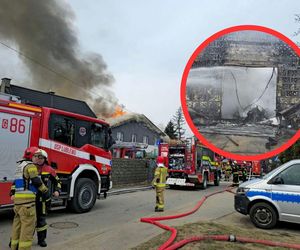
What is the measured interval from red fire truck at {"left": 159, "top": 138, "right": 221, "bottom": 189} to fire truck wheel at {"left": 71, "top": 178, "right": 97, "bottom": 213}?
335 inches

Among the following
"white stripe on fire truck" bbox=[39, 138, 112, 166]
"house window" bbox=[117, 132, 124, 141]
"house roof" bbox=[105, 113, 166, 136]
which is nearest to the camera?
"white stripe on fire truck" bbox=[39, 138, 112, 166]

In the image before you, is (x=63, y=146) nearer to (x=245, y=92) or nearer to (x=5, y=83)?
(x=245, y=92)

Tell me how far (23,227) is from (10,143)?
3.00 metres

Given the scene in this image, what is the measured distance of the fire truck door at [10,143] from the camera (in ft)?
24.1

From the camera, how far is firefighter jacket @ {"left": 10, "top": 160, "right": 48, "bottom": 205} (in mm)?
5109

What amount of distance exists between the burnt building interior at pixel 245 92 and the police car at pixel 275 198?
3.42 metres

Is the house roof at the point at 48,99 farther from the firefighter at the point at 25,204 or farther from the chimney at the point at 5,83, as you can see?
the firefighter at the point at 25,204

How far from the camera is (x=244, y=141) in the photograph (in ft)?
15.6

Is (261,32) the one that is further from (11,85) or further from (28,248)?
(11,85)

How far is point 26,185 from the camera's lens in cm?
525

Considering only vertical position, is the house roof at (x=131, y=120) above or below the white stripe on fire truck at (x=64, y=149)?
above

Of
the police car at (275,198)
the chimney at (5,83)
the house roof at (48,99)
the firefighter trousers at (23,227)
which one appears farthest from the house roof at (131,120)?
the firefighter trousers at (23,227)

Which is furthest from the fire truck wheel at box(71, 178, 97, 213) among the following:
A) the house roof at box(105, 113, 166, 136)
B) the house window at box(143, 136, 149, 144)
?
the house window at box(143, 136, 149, 144)

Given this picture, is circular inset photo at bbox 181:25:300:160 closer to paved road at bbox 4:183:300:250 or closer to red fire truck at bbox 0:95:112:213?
paved road at bbox 4:183:300:250
